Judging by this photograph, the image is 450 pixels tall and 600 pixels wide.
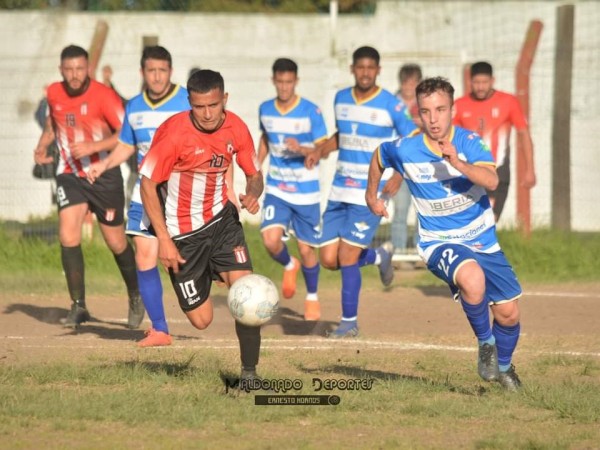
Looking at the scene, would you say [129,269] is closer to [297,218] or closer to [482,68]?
[297,218]

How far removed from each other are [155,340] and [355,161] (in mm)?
2503

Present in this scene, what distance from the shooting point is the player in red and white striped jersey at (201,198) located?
23.8 feet

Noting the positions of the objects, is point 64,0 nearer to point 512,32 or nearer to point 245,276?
point 512,32

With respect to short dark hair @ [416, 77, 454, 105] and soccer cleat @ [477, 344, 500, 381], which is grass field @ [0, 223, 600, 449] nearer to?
soccer cleat @ [477, 344, 500, 381]

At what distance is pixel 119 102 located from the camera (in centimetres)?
1036

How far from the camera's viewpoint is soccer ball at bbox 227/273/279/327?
7043 mm

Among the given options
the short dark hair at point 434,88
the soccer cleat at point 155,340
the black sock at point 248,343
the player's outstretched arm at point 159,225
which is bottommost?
the soccer cleat at point 155,340

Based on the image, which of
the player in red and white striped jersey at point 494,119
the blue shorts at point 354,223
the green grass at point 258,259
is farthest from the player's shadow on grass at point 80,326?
the player in red and white striped jersey at point 494,119

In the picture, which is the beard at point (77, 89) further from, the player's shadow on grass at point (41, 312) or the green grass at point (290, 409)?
the green grass at point (290, 409)

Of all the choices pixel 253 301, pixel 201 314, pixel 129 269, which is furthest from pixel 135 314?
pixel 253 301

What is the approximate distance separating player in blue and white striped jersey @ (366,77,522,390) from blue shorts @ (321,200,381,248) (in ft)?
8.53

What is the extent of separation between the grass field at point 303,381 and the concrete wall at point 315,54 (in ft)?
11.0

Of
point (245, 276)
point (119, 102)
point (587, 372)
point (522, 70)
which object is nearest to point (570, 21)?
point (522, 70)

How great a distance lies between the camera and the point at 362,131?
1039 centimetres
